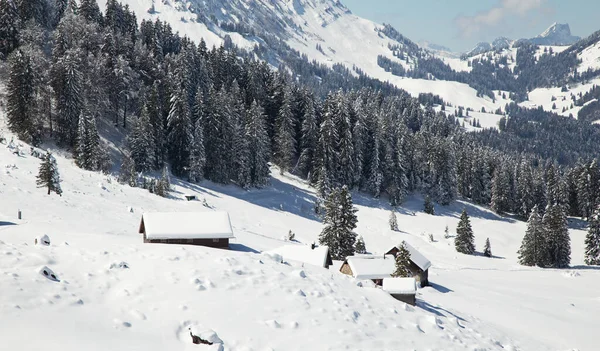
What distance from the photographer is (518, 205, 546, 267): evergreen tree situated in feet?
232

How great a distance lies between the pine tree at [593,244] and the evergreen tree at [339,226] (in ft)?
146

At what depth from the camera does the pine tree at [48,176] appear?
4488cm

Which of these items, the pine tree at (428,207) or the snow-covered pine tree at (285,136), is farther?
the pine tree at (428,207)

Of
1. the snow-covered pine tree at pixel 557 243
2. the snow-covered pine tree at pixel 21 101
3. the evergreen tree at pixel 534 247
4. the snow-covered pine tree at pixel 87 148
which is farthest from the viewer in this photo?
the snow-covered pine tree at pixel 557 243

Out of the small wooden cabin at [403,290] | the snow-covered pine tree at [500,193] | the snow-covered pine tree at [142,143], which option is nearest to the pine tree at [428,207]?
the snow-covered pine tree at [500,193]

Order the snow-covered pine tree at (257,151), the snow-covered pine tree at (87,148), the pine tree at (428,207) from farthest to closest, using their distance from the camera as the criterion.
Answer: the pine tree at (428,207)
the snow-covered pine tree at (257,151)
the snow-covered pine tree at (87,148)

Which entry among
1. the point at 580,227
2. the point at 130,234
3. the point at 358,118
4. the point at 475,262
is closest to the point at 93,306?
the point at 130,234

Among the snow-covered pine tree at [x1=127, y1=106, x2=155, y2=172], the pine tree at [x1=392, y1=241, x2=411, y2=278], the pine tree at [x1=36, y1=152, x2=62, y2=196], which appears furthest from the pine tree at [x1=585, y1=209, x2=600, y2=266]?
the pine tree at [x1=36, y1=152, x2=62, y2=196]

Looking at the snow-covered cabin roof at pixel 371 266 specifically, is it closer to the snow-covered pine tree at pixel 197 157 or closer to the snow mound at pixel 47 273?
the snow mound at pixel 47 273

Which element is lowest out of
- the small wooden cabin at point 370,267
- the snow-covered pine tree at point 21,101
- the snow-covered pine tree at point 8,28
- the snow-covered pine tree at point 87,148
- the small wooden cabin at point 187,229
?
the small wooden cabin at point 370,267

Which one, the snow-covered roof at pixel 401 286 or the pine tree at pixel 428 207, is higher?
the pine tree at pixel 428 207

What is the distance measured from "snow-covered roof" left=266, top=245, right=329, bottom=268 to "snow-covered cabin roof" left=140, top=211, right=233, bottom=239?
5.67 m

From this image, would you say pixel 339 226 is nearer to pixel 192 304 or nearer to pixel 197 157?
pixel 197 157

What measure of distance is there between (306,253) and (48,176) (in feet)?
84.9
